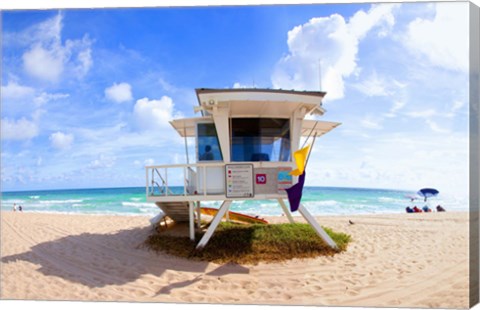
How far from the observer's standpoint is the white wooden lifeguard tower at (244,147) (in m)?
6.85

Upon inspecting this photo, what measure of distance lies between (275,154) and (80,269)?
13.4ft

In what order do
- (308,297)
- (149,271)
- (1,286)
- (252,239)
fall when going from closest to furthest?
(308,297), (1,286), (149,271), (252,239)

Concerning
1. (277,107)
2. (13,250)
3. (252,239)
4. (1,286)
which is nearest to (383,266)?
(252,239)

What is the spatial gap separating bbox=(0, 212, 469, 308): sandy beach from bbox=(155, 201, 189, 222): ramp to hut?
3.20ft

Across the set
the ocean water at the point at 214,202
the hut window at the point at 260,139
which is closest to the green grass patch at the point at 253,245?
the hut window at the point at 260,139

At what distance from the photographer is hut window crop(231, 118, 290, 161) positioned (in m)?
7.25

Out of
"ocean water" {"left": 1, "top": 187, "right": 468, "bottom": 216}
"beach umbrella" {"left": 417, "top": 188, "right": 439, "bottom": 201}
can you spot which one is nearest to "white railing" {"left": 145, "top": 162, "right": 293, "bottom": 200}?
"ocean water" {"left": 1, "top": 187, "right": 468, "bottom": 216}

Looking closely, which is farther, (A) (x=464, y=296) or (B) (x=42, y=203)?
(B) (x=42, y=203)

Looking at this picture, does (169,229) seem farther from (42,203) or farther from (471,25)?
(42,203)

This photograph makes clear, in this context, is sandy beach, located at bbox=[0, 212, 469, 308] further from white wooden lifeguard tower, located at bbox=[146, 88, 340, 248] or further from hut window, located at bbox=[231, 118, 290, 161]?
hut window, located at bbox=[231, 118, 290, 161]

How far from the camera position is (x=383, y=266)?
6590 mm

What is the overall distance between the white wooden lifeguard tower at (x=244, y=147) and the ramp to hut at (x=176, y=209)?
806 mm

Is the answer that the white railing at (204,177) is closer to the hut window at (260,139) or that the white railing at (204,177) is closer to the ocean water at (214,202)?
the hut window at (260,139)

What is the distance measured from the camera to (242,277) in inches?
243
